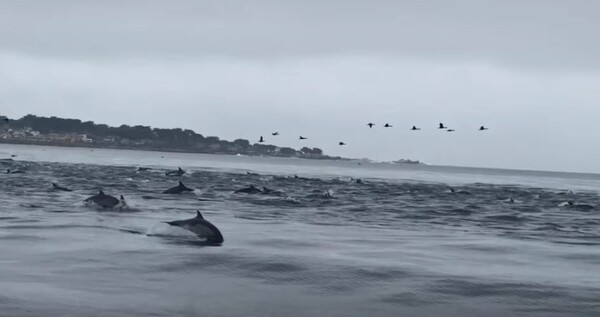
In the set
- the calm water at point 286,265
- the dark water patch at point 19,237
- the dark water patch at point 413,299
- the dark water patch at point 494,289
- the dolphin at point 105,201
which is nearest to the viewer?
the calm water at point 286,265

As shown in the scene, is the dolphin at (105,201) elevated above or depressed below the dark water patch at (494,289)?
above

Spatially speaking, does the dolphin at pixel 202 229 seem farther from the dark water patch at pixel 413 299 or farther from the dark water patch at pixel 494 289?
the dark water patch at pixel 413 299

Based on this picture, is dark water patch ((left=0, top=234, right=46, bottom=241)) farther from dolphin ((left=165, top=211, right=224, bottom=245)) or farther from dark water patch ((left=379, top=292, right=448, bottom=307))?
dark water patch ((left=379, top=292, right=448, bottom=307))

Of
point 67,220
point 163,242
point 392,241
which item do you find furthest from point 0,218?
point 392,241

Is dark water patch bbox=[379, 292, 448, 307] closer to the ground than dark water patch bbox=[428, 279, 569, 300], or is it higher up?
closer to the ground

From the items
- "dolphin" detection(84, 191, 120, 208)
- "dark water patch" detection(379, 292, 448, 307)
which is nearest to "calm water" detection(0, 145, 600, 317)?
"dark water patch" detection(379, 292, 448, 307)

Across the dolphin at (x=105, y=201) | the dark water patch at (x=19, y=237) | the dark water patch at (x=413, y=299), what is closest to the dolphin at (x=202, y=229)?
the dark water patch at (x=19, y=237)

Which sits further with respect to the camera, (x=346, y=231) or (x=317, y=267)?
(x=346, y=231)

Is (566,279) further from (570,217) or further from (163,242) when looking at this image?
(570,217)

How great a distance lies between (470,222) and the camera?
28938mm

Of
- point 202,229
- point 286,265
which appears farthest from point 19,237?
point 286,265

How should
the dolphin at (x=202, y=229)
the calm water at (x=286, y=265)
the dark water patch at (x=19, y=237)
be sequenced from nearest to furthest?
1. the calm water at (x=286, y=265)
2. the dark water patch at (x=19, y=237)
3. the dolphin at (x=202, y=229)

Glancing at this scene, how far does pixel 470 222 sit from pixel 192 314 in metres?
19.4

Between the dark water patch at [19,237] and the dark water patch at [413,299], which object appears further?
the dark water patch at [19,237]
